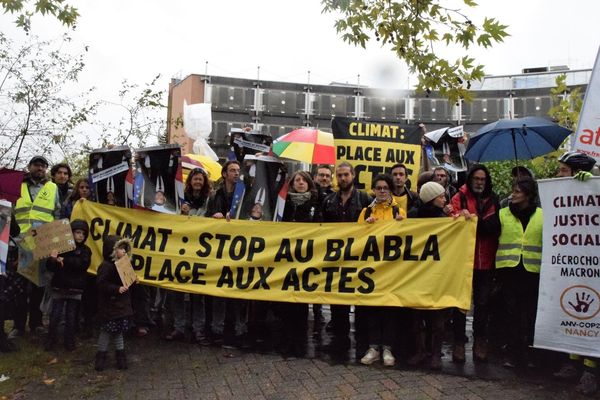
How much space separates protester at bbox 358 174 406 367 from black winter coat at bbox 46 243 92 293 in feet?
10.2

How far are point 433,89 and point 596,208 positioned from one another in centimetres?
238

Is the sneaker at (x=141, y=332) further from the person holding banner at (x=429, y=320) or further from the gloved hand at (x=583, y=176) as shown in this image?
the gloved hand at (x=583, y=176)

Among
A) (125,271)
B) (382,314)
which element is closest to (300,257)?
(382,314)

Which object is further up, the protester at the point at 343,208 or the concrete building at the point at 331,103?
the concrete building at the point at 331,103

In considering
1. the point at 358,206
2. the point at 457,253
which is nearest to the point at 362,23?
the point at 358,206

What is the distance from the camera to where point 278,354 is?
5.69m

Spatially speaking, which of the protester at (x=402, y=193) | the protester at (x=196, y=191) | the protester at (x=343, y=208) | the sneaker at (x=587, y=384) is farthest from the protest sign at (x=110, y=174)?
the sneaker at (x=587, y=384)

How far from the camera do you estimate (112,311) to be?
534 centimetres

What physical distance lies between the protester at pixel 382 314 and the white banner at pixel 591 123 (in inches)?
72.6

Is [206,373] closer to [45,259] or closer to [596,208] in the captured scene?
[45,259]

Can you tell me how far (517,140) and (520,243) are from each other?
7.03 feet

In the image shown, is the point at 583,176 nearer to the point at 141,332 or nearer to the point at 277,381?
the point at 277,381

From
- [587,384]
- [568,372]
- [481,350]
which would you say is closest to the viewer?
[587,384]

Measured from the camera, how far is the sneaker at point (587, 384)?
453 cm
